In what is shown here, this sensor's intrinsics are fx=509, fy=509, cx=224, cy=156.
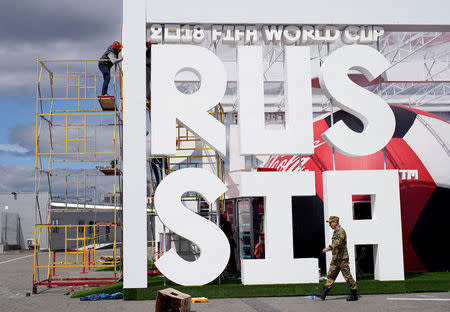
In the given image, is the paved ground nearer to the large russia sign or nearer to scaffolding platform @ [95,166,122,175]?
the large russia sign

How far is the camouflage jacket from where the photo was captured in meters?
9.81

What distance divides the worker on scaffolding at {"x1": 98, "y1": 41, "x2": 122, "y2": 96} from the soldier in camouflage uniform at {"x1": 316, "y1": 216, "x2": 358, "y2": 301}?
658 cm

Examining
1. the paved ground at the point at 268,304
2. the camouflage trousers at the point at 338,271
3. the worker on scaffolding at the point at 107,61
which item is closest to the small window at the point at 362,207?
the paved ground at the point at 268,304

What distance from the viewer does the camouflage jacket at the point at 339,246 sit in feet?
32.2

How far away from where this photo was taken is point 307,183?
A: 1079 centimetres

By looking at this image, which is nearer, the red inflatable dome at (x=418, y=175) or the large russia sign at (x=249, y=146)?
the large russia sign at (x=249, y=146)

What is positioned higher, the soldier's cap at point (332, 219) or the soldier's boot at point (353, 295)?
the soldier's cap at point (332, 219)

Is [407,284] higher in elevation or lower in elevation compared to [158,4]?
lower

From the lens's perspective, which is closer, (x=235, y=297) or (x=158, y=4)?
(x=235, y=297)

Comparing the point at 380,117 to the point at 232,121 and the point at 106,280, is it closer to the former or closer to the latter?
the point at 106,280

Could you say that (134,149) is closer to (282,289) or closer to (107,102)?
(107,102)

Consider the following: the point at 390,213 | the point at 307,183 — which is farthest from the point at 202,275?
the point at 390,213

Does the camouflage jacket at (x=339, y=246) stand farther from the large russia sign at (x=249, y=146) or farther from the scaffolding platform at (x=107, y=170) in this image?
the scaffolding platform at (x=107, y=170)

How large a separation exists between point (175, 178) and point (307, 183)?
110 inches
